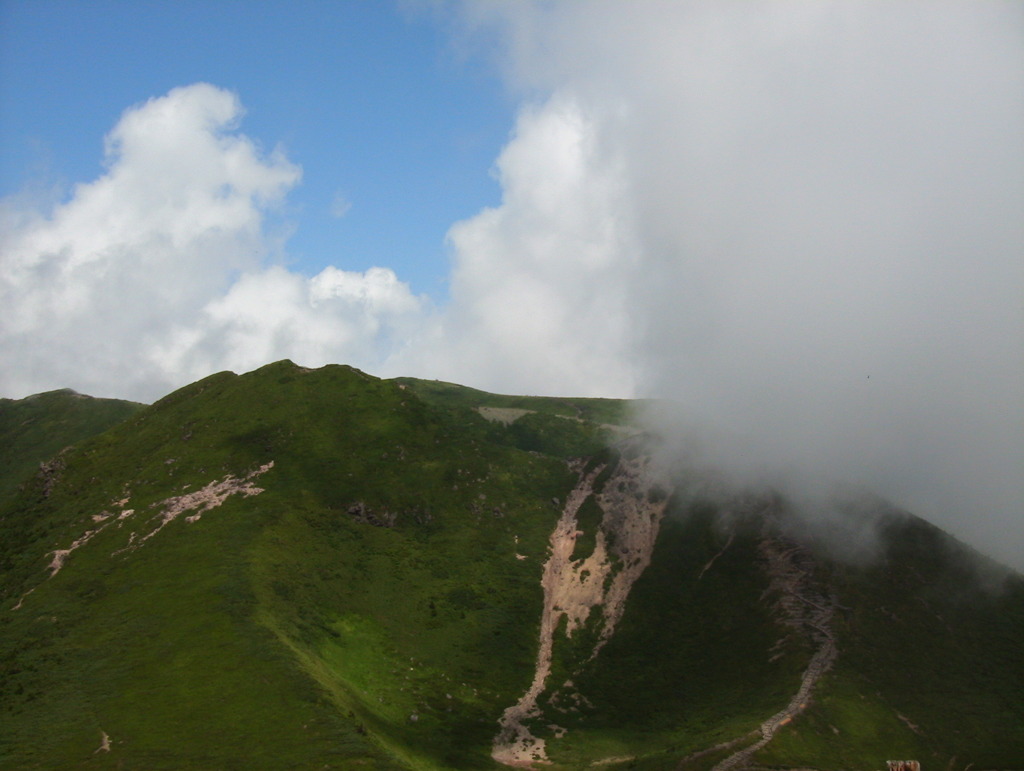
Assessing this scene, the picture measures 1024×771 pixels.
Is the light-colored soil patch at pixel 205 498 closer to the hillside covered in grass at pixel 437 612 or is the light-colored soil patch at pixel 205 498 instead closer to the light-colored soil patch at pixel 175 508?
the light-colored soil patch at pixel 175 508

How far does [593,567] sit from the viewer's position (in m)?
145

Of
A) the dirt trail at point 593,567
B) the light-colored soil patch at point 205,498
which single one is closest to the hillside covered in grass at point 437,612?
the light-colored soil patch at point 205,498

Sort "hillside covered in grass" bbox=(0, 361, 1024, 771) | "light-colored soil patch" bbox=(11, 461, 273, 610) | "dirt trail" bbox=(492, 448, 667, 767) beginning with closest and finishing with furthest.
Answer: "hillside covered in grass" bbox=(0, 361, 1024, 771)
"dirt trail" bbox=(492, 448, 667, 767)
"light-colored soil patch" bbox=(11, 461, 273, 610)

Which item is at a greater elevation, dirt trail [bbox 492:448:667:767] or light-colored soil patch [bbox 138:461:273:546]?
light-colored soil patch [bbox 138:461:273:546]

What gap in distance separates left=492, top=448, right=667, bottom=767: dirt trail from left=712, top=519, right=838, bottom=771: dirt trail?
2611 centimetres

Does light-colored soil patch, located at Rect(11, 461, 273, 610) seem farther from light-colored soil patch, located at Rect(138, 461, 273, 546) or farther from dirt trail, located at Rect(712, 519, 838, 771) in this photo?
dirt trail, located at Rect(712, 519, 838, 771)

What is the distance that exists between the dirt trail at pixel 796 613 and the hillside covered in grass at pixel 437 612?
Answer: 1.66 ft

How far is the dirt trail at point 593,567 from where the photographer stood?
350 feet

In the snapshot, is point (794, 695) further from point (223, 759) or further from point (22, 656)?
point (22, 656)

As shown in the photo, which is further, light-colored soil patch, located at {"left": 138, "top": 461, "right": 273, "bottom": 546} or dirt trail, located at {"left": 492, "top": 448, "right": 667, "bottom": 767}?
light-colored soil patch, located at {"left": 138, "top": 461, "right": 273, "bottom": 546}

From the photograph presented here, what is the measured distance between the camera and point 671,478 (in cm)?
16850

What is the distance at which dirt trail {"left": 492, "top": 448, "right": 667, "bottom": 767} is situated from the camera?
350 feet

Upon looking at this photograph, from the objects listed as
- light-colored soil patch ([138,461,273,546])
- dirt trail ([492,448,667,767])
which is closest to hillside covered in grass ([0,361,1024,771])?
light-colored soil patch ([138,461,273,546])

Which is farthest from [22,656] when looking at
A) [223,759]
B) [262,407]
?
[262,407]
